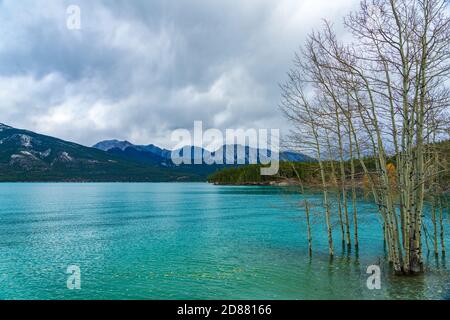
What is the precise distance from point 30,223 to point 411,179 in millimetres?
39236

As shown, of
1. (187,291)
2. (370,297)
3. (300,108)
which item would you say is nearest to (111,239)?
(187,291)

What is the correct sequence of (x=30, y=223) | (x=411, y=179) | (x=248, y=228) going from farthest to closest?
1. (x=30, y=223)
2. (x=248, y=228)
3. (x=411, y=179)

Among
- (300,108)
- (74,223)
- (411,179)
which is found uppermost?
(300,108)

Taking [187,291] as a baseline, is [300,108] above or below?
above

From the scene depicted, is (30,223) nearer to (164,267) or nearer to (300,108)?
(164,267)

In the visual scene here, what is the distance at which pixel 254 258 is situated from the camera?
66.2 ft

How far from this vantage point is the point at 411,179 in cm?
1435

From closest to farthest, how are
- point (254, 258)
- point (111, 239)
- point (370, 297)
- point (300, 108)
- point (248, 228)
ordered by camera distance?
point (370, 297) → point (300, 108) → point (254, 258) → point (111, 239) → point (248, 228)

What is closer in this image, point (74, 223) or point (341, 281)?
point (341, 281)
